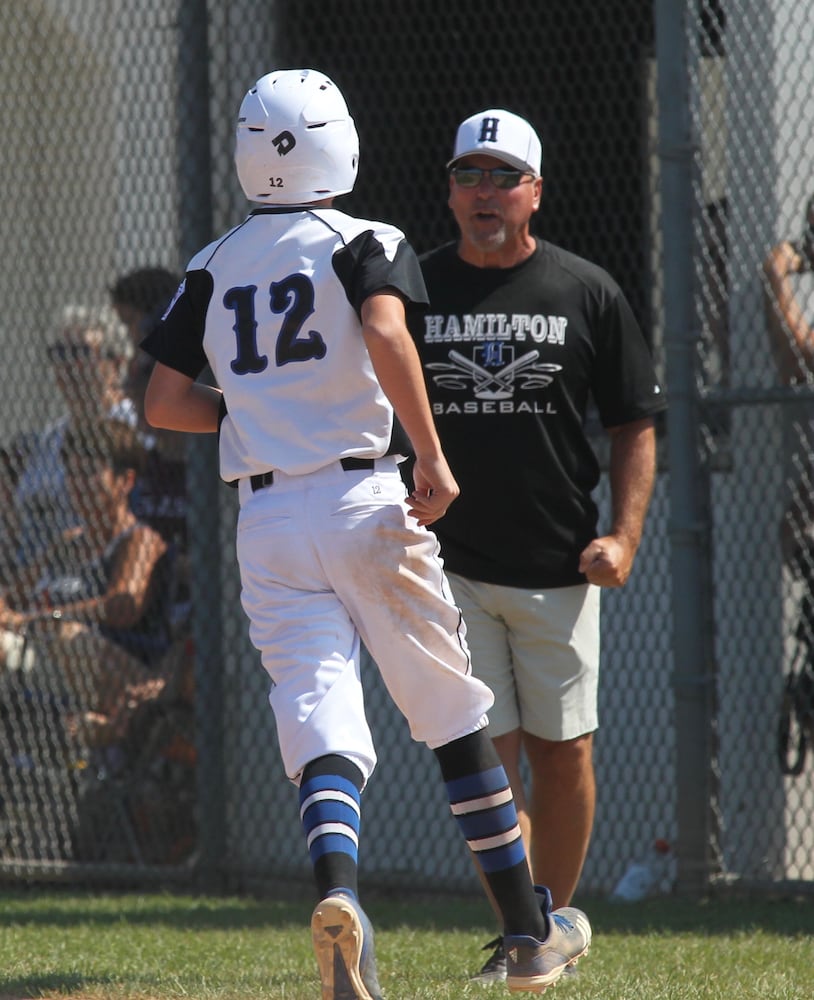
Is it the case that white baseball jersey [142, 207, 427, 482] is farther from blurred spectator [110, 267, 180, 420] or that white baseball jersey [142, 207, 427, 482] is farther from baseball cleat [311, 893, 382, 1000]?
blurred spectator [110, 267, 180, 420]

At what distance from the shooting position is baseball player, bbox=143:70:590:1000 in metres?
3.28

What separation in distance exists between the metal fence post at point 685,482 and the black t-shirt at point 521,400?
4.85 ft

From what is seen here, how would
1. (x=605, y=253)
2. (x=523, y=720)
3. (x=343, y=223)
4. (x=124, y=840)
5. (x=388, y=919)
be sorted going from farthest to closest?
1. (x=605, y=253)
2. (x=124, y=840)
3. (x=388, y=919)
4. (x=523, y=720)
5. (x=343, y=223)

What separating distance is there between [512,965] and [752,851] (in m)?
2.71

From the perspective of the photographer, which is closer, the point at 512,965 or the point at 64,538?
the point at 512,965

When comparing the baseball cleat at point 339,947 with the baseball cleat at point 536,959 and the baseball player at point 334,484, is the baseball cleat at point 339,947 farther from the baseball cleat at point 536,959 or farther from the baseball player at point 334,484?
the baseball cleat at point 536,959

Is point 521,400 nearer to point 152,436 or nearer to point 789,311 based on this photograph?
point 789,311

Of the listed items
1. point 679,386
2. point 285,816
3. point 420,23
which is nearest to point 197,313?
point 679,386

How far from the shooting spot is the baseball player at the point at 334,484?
3.28 meters

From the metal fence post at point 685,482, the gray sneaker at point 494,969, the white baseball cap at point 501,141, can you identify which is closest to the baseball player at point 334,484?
the gray sneaker at point 494,969

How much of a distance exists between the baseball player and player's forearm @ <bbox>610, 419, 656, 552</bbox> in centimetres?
106

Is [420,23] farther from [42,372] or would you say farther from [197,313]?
[197,313]

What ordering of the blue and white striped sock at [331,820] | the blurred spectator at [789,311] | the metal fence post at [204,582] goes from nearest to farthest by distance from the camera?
1. the blue and white striped sock at [331,820]
2. the blurred spectator at [789,311]
3. the metal fence post at [204,582]

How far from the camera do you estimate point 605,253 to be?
7.06 m
